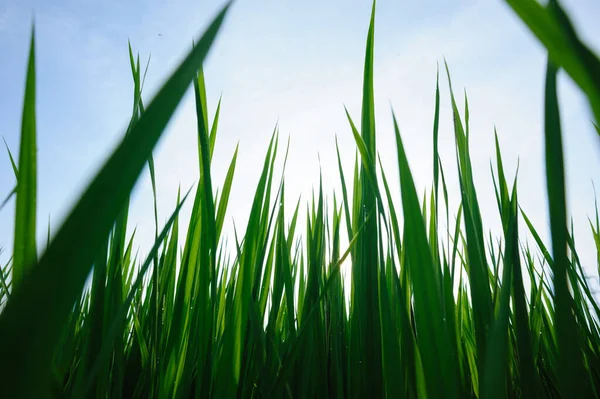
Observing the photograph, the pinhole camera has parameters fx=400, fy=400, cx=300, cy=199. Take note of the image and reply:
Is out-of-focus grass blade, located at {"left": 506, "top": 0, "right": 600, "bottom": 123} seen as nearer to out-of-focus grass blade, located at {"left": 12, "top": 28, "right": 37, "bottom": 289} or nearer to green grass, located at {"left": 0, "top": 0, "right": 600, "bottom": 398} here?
green grass, located at {"left": 0, "top": 0, "right": 600, "bottom": 398}

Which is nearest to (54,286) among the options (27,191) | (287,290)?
Result: (27,191)

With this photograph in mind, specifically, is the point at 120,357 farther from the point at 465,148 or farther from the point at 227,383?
the point at 465,148

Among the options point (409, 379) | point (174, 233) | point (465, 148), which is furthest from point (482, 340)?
point (174, 233)

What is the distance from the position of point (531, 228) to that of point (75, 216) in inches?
Answer: 34.6

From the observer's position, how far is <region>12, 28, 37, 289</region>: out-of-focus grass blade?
0.27 m

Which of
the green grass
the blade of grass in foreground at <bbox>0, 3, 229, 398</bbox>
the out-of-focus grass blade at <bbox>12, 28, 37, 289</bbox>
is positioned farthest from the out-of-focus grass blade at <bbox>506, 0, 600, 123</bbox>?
the out-of-focus grass blade at <bbox>12, 28, 37, 289</bbox>

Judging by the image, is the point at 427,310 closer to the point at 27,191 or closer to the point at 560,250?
the point at 560,250

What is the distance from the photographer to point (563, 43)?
0.19 m

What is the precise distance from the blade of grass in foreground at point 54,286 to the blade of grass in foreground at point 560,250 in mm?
219

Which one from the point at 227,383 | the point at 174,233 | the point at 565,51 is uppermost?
the point at 174,233

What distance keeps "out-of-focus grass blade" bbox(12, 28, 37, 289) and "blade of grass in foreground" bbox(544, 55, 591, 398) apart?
32cm

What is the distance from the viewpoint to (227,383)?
0.52m

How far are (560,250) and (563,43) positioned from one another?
4.2 inches

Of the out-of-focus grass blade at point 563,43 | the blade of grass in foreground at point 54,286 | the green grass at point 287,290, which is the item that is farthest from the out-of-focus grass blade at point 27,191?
the out-of-focus grass blade at point 563,43
